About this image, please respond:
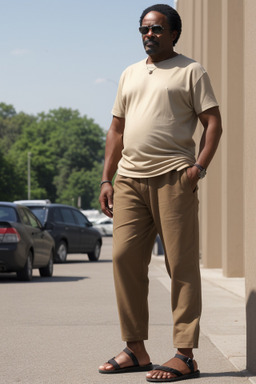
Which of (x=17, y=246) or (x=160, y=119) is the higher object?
(x=160, y=119)

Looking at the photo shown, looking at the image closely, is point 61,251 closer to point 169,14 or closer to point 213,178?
point 213,178

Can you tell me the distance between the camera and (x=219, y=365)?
6.75 meters

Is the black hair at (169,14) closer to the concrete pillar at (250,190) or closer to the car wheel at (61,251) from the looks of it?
the concrete pillar at (250,190)

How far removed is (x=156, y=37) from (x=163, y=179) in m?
0.88

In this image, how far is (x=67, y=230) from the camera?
25703 millimetres

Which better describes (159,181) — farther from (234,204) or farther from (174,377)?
(234,204)

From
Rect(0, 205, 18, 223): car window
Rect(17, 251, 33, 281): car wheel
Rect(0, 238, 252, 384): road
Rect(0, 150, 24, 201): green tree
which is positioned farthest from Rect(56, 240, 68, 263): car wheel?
Rect(0, 150, 24, 201): green tree

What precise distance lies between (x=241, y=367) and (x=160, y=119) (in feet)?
5.88

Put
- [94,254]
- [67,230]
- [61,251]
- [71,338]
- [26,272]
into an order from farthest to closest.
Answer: [94,254]
[67,230]
[61,251]
[26,272]
[71,338]

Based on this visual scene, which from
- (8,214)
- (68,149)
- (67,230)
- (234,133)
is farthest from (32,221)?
(68,149)

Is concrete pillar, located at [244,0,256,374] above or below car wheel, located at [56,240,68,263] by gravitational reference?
above

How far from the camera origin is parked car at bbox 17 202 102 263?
25.2 m

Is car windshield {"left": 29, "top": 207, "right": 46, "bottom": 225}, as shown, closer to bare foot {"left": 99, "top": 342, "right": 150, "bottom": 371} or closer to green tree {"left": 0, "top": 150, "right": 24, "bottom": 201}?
bare foot {"left": 99, "top": 342, "right": 150, "bottom": 371}

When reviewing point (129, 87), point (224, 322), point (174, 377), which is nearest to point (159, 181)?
point (129, 87)
